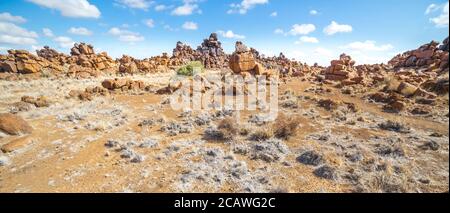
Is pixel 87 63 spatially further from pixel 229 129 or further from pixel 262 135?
pixel 262 135

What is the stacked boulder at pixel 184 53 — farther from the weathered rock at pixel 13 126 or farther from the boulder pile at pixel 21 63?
the weathered rock at pixel 13 126

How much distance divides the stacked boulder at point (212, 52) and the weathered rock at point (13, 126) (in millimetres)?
49394

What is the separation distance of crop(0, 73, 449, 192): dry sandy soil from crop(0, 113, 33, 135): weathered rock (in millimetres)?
275

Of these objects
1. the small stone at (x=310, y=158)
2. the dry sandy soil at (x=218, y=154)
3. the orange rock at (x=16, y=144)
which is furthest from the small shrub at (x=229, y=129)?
the orange rock at (x=16, y=144)

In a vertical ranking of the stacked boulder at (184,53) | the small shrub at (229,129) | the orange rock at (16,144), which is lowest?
the orange rock at (16,144)

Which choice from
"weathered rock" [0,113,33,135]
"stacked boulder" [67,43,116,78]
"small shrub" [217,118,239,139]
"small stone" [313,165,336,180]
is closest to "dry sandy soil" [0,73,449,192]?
"small stone" [313,165,336,180]

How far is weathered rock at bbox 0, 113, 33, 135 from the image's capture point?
10.2 m

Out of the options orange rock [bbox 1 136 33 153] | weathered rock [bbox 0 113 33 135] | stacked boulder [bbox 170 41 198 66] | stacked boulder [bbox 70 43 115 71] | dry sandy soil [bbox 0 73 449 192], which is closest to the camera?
dry sandy soil [bbox 0 73 449 192]

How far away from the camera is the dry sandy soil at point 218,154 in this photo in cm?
702

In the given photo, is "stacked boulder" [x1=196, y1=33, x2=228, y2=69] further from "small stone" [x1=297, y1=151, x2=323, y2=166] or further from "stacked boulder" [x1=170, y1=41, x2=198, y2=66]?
"small stone" [x1=297, y1=151, x2=323, y2=166]

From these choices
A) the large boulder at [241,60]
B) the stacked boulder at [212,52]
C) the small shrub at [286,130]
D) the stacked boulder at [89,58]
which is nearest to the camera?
the small shrub at [286,130]

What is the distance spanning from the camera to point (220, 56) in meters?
65.0
